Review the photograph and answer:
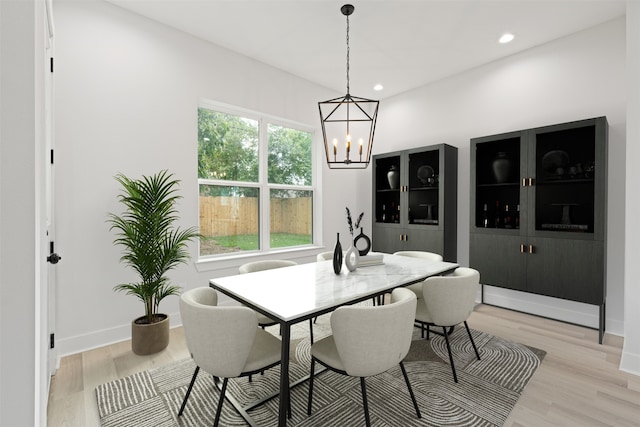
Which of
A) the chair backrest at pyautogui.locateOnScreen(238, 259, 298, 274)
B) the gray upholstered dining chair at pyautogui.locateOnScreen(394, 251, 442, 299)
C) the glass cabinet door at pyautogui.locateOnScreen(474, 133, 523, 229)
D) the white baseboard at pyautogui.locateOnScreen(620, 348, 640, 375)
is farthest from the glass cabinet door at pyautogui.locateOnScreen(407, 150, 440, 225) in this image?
the chair backrest at pyautogui.locateOnScreen(238, 259, 298, 274)

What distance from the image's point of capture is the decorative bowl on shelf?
4.15m

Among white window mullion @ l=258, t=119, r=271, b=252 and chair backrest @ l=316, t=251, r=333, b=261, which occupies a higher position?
white window mullion @ l=258, t=119, r=271, b=252

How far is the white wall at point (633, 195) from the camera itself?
91.3 inches

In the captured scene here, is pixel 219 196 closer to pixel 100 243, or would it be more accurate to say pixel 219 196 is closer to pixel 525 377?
pixel 100 243

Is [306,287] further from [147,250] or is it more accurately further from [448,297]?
[147,250]

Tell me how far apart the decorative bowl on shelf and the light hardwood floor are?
194 cm

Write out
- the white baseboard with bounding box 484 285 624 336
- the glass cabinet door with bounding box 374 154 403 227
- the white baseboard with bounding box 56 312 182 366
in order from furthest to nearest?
the glass cabinet door with bounding box 374 154 403 227 < the white baseboard with bounding box 484 285 624 336 < the white baseboard with bounding box 56 312 182 366

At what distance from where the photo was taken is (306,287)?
6.44 ft

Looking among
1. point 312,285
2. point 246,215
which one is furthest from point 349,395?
point 246,215

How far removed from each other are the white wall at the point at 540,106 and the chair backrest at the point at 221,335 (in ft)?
11.7

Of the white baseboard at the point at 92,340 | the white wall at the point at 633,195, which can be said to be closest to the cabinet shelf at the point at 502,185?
the white wall at the point at 633,195

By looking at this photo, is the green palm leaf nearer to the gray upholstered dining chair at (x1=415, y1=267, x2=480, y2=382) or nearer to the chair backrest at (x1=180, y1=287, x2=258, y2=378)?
the chair backrest at (x1=180, y1=287, x2=258, y2=378)

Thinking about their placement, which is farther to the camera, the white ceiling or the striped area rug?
the white ceiling

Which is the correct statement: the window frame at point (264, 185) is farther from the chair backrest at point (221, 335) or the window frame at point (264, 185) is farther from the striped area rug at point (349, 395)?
the chair backrest at point (221, 335)
